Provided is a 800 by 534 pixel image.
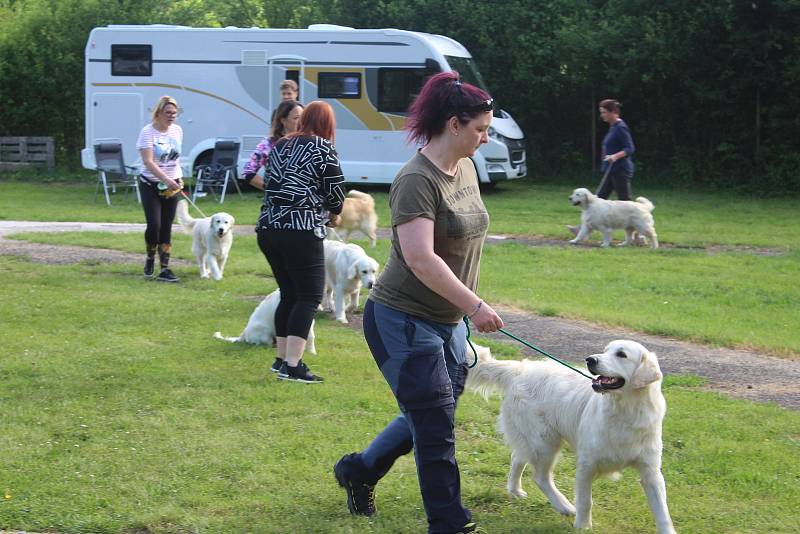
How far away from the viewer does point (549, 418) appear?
15.8ft

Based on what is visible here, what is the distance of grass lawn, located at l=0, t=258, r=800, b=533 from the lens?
4.73 m

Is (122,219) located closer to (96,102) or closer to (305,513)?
(96,102)

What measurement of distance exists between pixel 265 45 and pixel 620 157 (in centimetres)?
945

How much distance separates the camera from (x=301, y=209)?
678cm

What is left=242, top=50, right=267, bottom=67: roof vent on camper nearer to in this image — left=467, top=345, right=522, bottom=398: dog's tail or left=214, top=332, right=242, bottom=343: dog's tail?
left=214, top=332, right=242, bottom=343: dog's tail

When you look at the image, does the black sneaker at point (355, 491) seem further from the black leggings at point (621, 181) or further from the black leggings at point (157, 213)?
the black leggings at point (621, 181)

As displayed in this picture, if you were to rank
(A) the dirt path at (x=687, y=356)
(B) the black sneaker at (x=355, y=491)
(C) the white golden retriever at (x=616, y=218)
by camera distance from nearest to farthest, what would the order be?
1. (B) the black sneaker at (x=355, y=491)
2. (A) the dirt path at (x=687, y=356)
3. (C) the white golden retriever at (x=616, y=218)

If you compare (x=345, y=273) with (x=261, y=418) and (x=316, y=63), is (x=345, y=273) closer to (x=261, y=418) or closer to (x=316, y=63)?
(x=261, y=418)

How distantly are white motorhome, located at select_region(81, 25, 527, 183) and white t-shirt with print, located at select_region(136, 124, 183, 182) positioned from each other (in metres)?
11.0

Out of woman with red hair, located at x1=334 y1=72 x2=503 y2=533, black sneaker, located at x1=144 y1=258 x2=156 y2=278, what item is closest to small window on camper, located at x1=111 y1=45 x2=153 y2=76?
black sneaker, located at x1=144 y1=258 x2=156 y2=278

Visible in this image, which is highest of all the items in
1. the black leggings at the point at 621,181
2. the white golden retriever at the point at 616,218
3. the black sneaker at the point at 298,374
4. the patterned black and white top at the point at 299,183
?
the patterned black and white top at the point at 299,183

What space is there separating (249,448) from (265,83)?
56.3 feet

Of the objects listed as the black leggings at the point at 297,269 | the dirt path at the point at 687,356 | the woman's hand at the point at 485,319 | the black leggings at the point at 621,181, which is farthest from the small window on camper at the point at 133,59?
the woman's hand at the point at 485,319

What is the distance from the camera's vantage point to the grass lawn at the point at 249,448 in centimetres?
473
